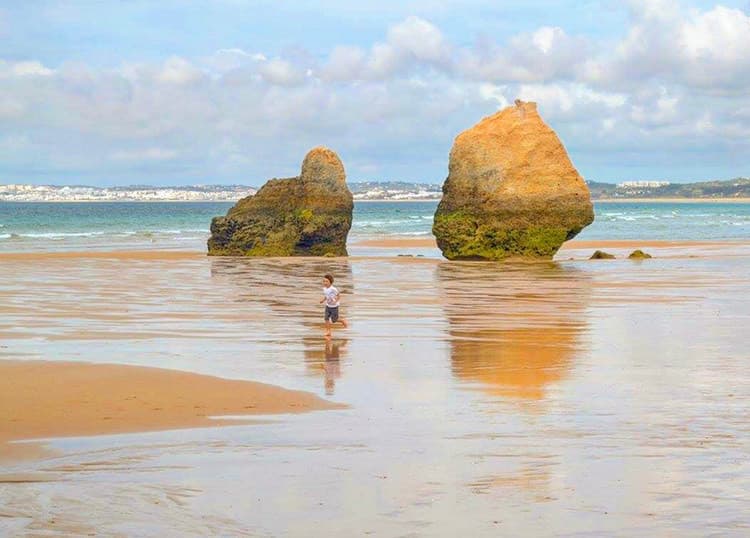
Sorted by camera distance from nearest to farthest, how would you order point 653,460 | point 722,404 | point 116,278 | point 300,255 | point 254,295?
1. point 653,460
2. point 722,404
3. point 254,295
4. point 116,278
5. point 300,255

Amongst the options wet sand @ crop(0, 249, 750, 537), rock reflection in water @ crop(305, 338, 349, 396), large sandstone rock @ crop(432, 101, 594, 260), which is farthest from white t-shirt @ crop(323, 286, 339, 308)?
large sandstone rock @ crop(432, 101, 594, 260)

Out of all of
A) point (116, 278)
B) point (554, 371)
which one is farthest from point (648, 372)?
point (116, 278)

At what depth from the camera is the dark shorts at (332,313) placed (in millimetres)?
20453

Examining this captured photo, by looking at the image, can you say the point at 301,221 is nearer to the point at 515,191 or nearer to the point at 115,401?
the point at 515,191

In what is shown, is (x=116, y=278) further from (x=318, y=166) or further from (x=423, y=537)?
(x=423, y=537)

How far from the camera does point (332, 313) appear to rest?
2064 centimetres

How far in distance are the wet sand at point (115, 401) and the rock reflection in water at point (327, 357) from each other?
1021mm

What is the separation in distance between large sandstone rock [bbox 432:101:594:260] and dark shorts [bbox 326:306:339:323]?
72.4 feet

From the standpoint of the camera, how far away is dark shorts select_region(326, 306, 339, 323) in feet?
67.1

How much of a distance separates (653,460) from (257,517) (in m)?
3.66

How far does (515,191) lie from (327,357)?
84.0ft

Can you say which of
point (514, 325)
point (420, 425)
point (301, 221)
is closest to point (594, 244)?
point (301, 221)

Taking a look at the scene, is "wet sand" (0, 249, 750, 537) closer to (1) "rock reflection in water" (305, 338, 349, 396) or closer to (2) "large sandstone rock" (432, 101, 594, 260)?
(1) "rock reflection in water" (305, 338, 349, 396)

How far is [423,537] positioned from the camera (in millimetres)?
8039
